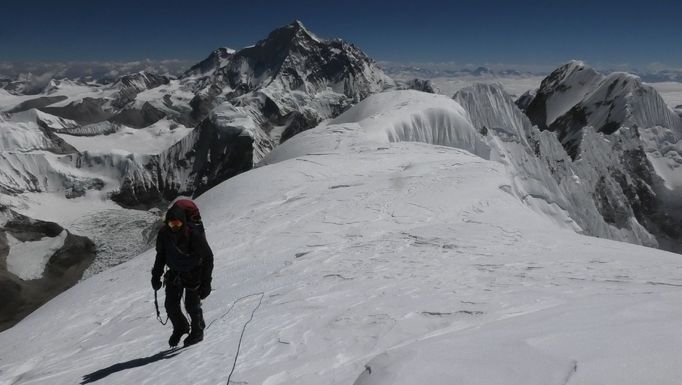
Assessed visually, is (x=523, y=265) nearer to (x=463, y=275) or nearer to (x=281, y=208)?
(x=463, y=275)

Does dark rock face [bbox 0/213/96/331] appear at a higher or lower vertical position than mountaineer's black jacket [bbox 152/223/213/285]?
lower

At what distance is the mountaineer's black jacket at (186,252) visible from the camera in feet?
26.2

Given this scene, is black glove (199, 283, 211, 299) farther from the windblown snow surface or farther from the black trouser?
the windblown snow surface

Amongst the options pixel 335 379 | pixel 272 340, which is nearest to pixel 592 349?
pixel 335 379

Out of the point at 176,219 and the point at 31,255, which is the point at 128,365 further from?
the point at 31,255

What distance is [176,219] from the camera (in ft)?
25.7

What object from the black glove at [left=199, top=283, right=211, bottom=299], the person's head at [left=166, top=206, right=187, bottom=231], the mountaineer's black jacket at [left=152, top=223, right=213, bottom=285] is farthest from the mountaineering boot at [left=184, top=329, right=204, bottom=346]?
the person's head at [left=166, top=206, right=187, bottom=231]

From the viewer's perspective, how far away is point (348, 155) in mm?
37156

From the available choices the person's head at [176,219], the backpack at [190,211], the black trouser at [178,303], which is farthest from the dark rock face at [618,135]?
the person's head at [176,219]

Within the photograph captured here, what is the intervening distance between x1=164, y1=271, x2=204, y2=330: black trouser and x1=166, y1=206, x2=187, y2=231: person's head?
1046mm

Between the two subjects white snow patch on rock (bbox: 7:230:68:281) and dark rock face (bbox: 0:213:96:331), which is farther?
white snow patch on rock (bbox: 7:230:68:281)

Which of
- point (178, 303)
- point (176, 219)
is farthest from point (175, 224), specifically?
point (178, 303)

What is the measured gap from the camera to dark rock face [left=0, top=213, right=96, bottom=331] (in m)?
115

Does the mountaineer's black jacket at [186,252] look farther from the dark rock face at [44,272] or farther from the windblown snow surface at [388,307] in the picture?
the dark rock face at [44,272]
